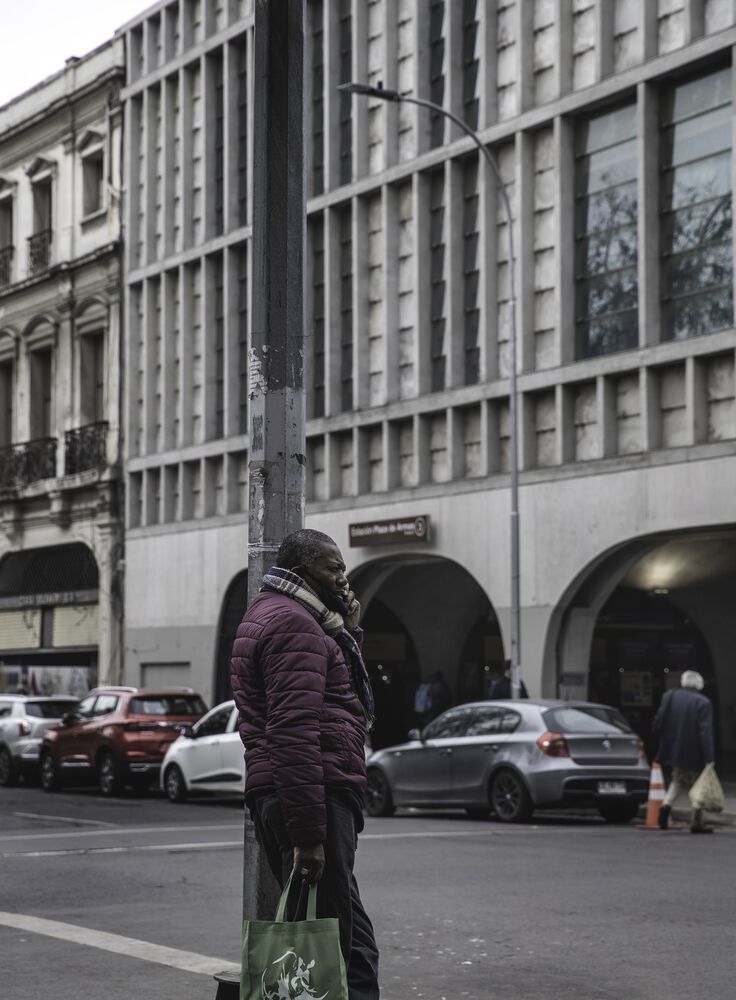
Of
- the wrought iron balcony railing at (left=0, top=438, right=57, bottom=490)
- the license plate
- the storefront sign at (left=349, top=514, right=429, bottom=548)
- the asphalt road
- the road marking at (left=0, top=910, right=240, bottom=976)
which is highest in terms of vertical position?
the wrought iron balcony railing at (left=0, top=438, right=57, bottom=490)

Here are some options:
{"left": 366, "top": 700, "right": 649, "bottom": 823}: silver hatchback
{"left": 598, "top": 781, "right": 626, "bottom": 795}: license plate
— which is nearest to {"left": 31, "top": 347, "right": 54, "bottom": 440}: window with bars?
{"left": 366, "top": 700, "right": 649, "bottom": 823}: silver hatchback

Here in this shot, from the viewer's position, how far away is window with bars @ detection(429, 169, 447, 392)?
1243 inches

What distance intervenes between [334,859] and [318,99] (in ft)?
99.9

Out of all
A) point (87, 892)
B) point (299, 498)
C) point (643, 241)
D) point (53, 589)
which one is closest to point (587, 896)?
point (87, 892)

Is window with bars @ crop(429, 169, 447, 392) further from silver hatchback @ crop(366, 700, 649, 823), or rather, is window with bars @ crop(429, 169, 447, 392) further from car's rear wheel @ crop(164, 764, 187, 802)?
silver hatchback @ crop(366, 700, 649, 823)

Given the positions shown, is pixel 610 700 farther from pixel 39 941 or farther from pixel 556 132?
pixel 39 941

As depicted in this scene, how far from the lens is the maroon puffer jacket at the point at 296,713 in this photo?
6.06m

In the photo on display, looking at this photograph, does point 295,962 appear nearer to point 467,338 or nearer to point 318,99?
point 467,338

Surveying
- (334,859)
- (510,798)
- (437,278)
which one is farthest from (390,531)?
(334,859)

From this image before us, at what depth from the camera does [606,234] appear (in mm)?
28312

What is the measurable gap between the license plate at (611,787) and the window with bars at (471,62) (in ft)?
47.6

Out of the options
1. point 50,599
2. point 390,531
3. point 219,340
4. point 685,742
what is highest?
point 219,340

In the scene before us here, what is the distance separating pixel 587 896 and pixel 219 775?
12.0 metres

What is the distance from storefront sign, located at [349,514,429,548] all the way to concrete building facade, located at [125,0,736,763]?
57mm
